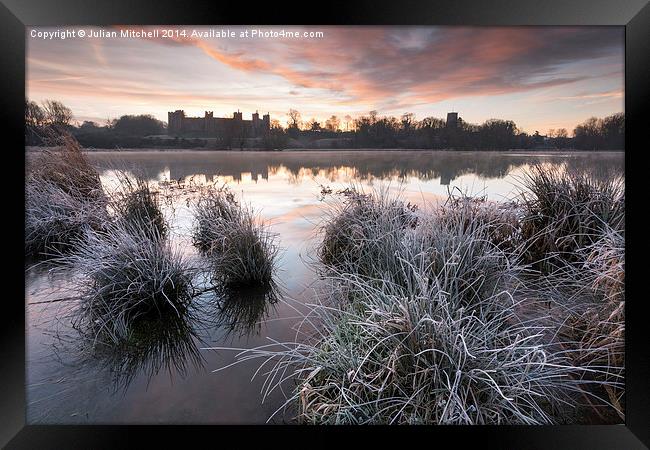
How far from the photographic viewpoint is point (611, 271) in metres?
2.04

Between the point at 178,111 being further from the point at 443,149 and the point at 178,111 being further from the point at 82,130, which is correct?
the point at 443,149

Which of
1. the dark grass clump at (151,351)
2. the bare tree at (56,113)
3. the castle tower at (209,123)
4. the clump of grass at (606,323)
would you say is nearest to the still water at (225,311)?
the dark grass clump at (151,351)

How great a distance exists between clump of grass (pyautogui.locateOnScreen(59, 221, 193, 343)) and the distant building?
241 cm

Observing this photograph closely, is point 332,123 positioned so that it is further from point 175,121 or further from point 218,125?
point 175,121

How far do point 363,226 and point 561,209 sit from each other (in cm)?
158

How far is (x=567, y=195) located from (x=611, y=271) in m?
1.45

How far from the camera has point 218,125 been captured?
3445 millimetres

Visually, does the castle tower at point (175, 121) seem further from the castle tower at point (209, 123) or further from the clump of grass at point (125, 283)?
the clump of grass at point (125, 283)

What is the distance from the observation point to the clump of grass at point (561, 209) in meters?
3.01

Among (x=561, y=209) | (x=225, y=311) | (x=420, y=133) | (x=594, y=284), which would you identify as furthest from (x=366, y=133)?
(x=594, y=284)

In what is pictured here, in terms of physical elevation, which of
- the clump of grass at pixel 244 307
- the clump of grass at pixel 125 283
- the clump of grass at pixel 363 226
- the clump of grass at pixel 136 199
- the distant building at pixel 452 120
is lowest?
the clump of grass at pixel 244 307

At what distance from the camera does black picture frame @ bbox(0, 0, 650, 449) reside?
1843 mm

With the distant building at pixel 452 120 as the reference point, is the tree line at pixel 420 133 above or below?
below
